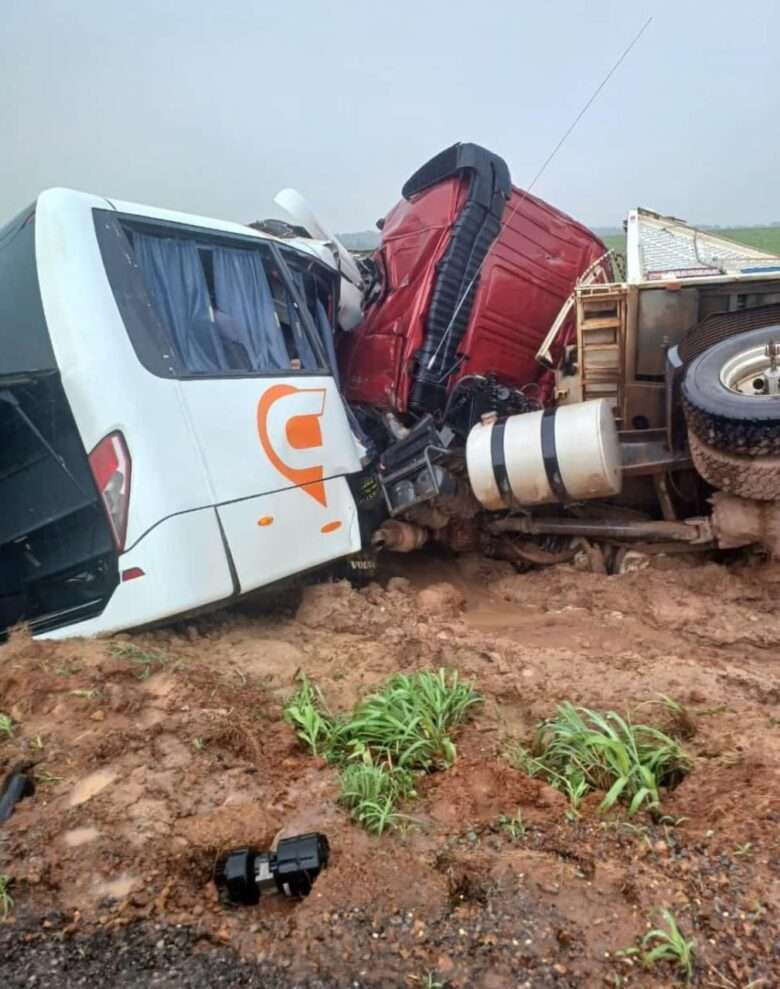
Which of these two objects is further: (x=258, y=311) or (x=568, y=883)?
(x=258, y=311)

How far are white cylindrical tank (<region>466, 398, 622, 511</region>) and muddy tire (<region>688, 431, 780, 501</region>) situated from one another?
1.63 ft

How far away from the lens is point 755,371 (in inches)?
144

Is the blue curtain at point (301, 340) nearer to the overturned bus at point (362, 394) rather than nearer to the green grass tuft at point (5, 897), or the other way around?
the overturned bus at point (362, 394)

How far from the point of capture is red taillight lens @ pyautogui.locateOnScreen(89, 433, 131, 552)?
3.00 m

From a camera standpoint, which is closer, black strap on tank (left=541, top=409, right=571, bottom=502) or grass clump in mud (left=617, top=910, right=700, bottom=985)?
grass clump in mud (left=617, top=910, right=700, bottom=985)

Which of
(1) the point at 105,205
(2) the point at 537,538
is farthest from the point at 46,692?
(2) the point at 537,538

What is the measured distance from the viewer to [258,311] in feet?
12.6

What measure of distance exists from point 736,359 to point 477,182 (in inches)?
86.7

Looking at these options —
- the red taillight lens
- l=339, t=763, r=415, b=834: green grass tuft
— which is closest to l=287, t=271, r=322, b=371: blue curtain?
the red taillight lens

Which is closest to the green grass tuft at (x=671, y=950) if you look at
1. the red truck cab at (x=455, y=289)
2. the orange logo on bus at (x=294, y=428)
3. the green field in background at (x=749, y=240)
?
the orange logo on bus at (x=294, y=428)

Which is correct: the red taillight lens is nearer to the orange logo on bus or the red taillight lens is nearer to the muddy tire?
the orange logo on bus

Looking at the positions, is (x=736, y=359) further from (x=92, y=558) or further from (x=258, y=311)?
(x=92, y=558)

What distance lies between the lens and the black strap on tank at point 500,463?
161 inches

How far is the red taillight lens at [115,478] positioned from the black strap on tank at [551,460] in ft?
6.80
